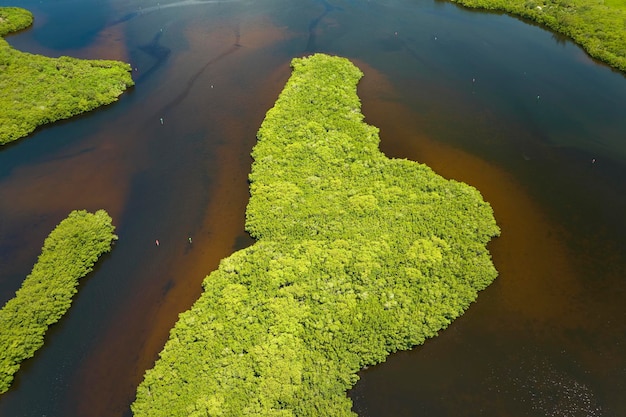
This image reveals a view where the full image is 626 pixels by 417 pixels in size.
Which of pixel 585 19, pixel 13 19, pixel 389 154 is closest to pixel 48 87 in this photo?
pixel 13 19

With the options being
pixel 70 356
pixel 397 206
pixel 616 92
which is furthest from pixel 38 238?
pixel 616 92

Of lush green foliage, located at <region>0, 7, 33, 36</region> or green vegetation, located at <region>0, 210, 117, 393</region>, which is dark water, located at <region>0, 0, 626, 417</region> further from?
lush green foliage, located at <region>0, 7, 33, 36</region>

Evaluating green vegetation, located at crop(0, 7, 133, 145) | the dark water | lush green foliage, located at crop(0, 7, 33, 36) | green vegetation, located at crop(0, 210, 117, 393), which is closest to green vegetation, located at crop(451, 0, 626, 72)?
the dark water

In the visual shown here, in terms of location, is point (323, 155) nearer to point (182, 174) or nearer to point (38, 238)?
point (182, 174)

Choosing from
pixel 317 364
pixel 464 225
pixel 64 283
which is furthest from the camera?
pixel 464 225

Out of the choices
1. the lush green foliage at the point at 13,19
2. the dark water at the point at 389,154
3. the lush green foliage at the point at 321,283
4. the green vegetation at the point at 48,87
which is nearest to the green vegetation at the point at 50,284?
the dark water at the point at 389,154

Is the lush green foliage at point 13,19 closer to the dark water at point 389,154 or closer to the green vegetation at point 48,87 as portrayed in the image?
the dark water at point 389,154

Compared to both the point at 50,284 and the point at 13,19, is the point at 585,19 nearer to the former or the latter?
the point at 50,284
